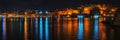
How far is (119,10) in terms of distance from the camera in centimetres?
5166

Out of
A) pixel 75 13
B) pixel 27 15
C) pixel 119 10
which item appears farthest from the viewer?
pixel 27 15

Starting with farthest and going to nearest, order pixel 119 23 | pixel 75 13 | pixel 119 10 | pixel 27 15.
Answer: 1. pixel 27 15
2. pixel 75 13
3. pixel 119 10
4. pixel 119 23

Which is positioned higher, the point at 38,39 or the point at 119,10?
the point at 119,10

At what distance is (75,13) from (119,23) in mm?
126575

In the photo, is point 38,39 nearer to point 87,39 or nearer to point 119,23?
point 87,39

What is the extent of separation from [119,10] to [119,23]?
4.43 metres

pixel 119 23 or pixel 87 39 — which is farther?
pixel 119 23

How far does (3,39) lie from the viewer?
20.6 meters

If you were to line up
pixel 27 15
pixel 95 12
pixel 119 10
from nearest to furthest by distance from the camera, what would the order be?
pixel 119 10 → pixel 95 12 → pixel 27 15

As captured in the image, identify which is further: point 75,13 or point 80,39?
point 75,13

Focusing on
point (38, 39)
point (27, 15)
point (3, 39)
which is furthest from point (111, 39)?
point (27, 15)

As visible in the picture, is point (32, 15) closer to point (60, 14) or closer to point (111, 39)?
point (60, 14)

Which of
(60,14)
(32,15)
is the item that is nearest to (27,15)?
(32,15)

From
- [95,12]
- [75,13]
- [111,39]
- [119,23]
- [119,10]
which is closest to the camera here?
[111,39]
